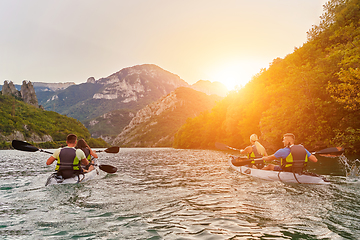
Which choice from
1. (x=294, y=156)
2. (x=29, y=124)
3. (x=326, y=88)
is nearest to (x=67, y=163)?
(x=294, y=156)

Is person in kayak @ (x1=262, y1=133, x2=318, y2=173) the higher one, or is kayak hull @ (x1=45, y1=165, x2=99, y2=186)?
person in kayak @ (x1=262, y1=133, x2=318, y2=173)

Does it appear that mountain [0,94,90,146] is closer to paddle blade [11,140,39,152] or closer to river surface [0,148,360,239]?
paddle blade [11,140,39,152]

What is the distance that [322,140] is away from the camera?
101ft

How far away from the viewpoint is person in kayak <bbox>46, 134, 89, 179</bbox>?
36.2 feet

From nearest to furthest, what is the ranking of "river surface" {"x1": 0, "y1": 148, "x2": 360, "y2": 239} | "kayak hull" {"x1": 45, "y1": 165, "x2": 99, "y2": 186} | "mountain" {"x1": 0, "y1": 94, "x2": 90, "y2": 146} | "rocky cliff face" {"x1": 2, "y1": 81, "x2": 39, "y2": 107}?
"river surface" {"x1": 0, "y1": 148, "x2": 360, "y2": 239}
"kayak hull" {"x1": 45, "y1": 165, "x2": 99, "y2": 186}
"mountain" {"x1": 0, "y1": 94, "x2": 90, "y2": 146}
"rocky cliff face" {"x1": 2, "y1": 81, "x2": 39, "y2": 107}

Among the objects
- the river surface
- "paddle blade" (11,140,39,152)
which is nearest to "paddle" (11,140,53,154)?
"paddle blade" (11,140,39,152)

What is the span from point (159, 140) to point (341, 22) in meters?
154

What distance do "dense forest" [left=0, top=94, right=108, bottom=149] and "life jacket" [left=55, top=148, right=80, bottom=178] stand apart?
106179mm

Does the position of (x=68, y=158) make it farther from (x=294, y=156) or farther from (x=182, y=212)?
(x=294, y=156)

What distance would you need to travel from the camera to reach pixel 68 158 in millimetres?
11141

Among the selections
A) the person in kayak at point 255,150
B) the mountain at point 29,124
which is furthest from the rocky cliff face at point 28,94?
the person in kayak at point 255,150

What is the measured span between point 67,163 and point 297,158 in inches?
476

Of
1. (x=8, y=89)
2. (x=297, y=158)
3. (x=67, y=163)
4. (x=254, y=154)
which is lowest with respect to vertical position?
(x=67, y=163)

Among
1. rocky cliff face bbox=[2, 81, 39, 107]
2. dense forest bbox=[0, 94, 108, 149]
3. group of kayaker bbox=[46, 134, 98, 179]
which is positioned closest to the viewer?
group of kayaker bbox=[46, 134, 98, 179]
